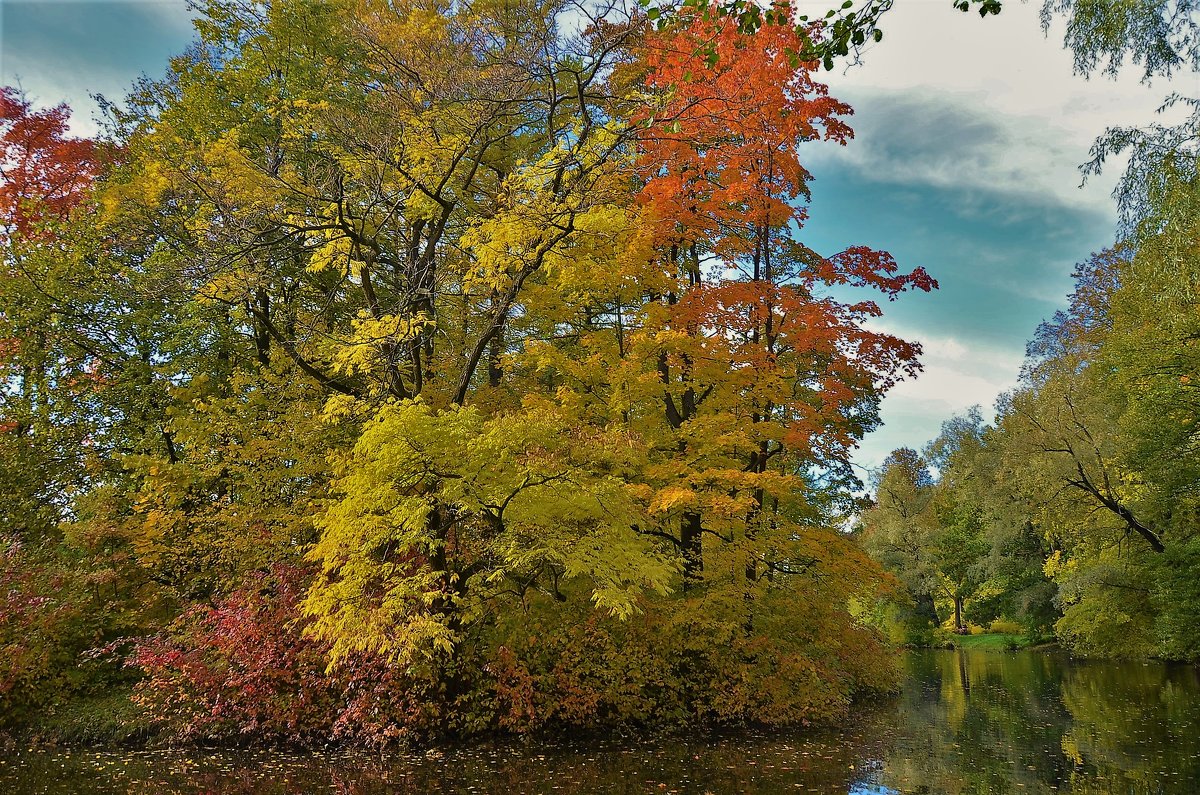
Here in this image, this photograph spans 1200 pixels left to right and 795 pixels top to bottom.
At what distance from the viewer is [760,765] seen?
9.48 m

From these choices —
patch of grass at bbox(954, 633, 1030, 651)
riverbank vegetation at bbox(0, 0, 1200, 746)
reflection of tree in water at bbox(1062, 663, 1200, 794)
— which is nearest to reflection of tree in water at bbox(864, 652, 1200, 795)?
reflection of tree in water at bbox(1062, 663, 1200, 794)

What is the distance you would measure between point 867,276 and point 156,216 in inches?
587

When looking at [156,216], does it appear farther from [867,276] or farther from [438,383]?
[867,276]

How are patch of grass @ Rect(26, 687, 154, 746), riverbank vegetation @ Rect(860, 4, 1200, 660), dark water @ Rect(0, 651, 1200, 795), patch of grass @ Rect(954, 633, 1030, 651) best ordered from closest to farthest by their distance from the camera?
1. dark water @ Rect(0, 651, 1200, 795)
2. riverbank vegetation @ Rect(860, 4, 1200, 660)
3. patch of grass @ Rect(26, 687, 154, 746)
4. patch of grass @ Rect(954, 633, 1030, 651)

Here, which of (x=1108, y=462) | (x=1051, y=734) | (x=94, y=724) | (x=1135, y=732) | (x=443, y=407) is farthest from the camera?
(x=1108, y=462)

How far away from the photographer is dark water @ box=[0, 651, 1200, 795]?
838 centimetres

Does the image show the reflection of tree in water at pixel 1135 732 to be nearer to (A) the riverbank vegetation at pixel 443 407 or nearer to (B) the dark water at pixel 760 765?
(B) the dark water at pixel 760 765

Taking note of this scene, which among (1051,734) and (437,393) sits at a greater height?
(437,393)

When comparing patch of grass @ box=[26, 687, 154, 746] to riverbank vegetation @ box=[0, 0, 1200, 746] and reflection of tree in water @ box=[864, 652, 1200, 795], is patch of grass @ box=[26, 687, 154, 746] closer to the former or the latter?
riverbank vegetation @ box=[0, 0, 1200, 746]

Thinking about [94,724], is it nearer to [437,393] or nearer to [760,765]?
[437,393]

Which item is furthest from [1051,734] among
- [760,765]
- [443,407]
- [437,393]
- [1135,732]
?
[437,393]

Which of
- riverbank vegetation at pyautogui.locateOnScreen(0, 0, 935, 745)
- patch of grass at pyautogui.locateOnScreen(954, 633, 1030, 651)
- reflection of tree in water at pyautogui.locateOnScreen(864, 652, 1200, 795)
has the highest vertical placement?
riverbank vegetation at pyautogui.locateOnScreen(0, 0, 935, 745)

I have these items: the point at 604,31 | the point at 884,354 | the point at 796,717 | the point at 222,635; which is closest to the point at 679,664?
the point at 796,717

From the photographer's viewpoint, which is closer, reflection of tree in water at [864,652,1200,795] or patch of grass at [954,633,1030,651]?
reflection of tree in water at [864,652,1200,795]
